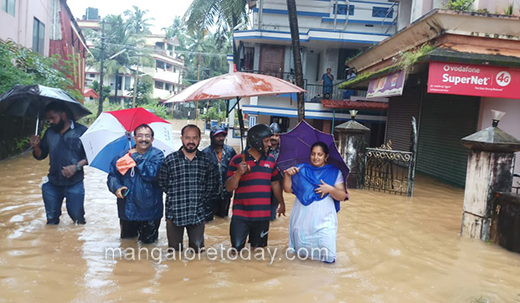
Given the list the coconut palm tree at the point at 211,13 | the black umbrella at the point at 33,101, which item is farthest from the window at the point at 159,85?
the black umbrella at the point at 33,101

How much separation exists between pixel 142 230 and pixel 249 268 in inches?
55.7

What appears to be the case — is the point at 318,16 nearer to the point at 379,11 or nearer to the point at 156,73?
the point at 379,11

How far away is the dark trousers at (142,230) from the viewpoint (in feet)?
16.7

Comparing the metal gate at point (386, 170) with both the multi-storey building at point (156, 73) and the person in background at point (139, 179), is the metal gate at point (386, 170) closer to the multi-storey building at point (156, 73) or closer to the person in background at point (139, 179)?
the person in background at point (139, 179)

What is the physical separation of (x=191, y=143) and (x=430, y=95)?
1110 cm

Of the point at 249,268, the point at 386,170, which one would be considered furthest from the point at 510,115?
the point at 249,268

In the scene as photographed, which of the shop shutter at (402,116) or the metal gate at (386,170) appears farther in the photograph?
the shop shutter at (402,116)

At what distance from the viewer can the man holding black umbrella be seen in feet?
18.3

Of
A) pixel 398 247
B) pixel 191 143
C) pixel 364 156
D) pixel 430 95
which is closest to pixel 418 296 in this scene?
pixel 398 247

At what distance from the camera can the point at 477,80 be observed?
29.5ft

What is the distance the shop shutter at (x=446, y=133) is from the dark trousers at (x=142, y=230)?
846 cm

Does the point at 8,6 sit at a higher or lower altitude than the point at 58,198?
higher

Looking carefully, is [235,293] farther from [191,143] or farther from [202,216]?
[191,143]

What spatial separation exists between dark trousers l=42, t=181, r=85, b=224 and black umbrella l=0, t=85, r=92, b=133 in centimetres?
94
